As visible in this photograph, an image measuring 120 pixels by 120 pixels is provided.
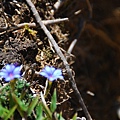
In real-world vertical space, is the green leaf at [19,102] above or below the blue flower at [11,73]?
below

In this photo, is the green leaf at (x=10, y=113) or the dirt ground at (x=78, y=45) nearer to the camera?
the green leaf at (x=10, y=113)

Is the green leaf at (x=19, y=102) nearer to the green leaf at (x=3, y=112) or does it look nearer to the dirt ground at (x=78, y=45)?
the green leaf at (x=3, y=112)

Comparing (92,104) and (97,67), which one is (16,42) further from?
(97,67)

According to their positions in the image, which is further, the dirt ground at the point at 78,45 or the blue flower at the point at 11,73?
the dirt ground at the point at 78,45

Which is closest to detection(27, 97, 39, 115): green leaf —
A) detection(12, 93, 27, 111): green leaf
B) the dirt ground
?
detection(12, 93, 27, 111): green leaf

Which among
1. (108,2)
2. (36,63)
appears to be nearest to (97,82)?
(108,2)

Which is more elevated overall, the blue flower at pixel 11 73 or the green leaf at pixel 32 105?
the blue flower at pixel 11 73

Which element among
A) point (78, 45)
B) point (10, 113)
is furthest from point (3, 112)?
point (78, 45)

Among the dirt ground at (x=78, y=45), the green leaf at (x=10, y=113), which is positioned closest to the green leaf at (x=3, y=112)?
the green leaf at (x=10, y=113)

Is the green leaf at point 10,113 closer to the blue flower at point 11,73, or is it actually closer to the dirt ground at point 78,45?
the blue flower at point 11,73

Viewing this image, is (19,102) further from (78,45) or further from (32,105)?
(78,45)
